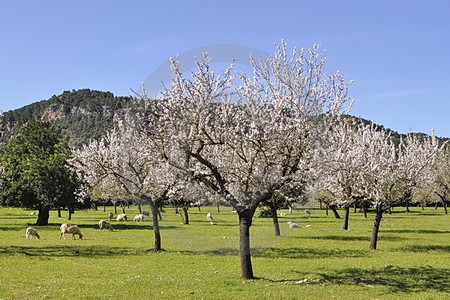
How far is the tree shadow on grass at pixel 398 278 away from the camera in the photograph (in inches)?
673

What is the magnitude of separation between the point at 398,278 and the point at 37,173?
42.8m

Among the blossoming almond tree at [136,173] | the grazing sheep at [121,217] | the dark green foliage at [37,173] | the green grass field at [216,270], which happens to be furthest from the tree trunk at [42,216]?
the blossoming almond tree at [136,173]

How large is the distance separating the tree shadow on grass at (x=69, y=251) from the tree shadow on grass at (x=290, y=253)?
14.2 ft

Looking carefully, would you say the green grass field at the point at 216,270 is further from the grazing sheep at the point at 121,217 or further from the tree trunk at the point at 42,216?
the grazing sheep at the point at 121,217

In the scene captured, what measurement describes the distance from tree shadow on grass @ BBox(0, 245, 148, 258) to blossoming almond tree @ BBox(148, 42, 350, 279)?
1173cm

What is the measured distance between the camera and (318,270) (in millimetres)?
21453

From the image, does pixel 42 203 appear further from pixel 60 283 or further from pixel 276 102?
pixel 276 102

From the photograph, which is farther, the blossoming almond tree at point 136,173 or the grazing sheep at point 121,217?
the grazing sheep at point 121,217

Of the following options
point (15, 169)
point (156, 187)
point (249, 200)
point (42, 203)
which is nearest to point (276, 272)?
point (249, 200)

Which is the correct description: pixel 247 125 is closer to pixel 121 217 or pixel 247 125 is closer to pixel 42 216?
pixel 42 216

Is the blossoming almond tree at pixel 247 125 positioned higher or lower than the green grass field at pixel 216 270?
higher

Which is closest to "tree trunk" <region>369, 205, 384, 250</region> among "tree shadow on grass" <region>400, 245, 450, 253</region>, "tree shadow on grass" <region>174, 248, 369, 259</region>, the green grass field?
the green grass field

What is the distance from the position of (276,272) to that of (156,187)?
1254cm

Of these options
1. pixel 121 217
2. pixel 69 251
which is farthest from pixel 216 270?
pixel 121 217
